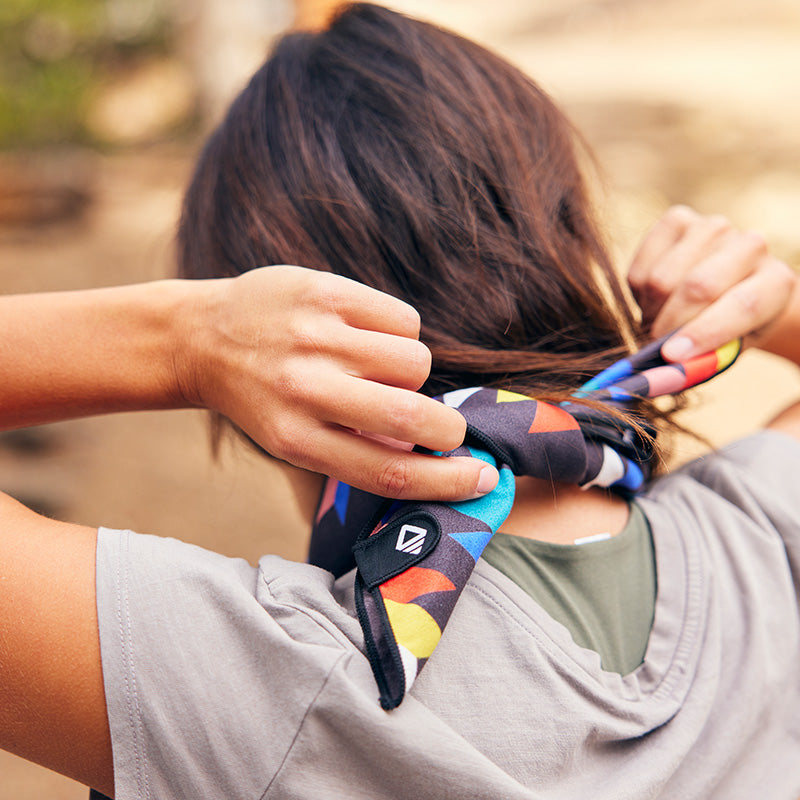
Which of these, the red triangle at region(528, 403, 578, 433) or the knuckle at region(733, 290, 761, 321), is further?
the knuckle at region(733, 290, 761, 321)

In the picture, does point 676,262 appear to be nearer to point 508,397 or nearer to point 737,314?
point 737,314

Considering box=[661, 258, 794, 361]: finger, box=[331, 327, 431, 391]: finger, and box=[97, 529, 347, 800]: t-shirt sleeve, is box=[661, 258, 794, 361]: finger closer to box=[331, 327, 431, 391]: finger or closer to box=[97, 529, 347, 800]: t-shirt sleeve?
box=[331, 327, 431, 391]: finger

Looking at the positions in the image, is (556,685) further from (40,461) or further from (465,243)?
(40,461)

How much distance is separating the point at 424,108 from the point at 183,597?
712mm

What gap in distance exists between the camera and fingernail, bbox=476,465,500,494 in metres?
0.81

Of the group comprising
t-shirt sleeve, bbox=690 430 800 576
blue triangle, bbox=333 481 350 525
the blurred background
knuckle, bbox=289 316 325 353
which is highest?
knuckle, bbox=289 316 325 353

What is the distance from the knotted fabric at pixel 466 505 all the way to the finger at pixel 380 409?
0.09 meters

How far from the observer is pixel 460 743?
0.77 metres

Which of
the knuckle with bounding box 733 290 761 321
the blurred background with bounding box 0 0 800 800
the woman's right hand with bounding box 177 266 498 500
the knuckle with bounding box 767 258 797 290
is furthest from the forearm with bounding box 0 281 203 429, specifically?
the blurred background with bounding box 0 0 800 800

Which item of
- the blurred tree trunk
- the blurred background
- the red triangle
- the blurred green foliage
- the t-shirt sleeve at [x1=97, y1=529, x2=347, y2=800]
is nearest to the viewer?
the t-shirt sleeve at [x1=97, y1=529, x2=347, y2=800]

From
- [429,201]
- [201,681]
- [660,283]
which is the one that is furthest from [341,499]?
[660,283]

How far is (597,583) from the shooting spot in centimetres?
98

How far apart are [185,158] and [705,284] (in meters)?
5.93

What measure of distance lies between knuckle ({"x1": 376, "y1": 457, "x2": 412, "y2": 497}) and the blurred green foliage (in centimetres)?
640
